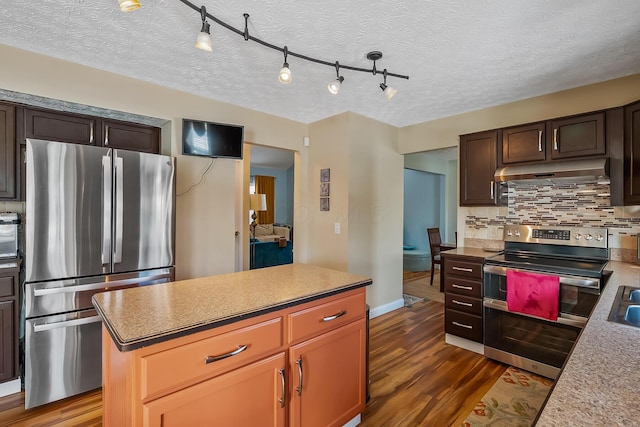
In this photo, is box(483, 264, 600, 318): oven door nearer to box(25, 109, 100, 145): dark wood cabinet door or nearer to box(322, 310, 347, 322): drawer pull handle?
box(322, 310, 347, 322): drawer pull handle

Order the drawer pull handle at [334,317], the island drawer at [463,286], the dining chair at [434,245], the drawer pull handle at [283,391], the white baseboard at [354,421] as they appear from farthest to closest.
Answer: the dining chair at [434,245], the island drawer at [463,286], the white baseboard at [354,421], the drawer pull handle at [334,317], the drawer pull handle at [283,391]

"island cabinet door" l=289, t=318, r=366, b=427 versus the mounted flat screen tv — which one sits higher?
the mounted flat screen tv

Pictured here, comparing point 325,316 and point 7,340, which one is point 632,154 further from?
point 7,340

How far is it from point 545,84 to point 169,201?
3.45 meters

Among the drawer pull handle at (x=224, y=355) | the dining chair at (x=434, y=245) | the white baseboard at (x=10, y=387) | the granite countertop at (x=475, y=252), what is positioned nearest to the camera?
the drawer pull handle at (x=224, y=355)

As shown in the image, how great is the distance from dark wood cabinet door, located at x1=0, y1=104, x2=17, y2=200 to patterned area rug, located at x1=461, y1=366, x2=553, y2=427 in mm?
3520

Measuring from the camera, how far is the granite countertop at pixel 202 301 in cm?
113

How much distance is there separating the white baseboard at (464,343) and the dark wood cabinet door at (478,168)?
1376 mm

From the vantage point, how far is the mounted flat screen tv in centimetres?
295

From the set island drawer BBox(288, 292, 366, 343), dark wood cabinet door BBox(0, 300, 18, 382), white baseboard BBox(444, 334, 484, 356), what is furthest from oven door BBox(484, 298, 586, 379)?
dark wood cabinet door BBox(0, 300, 18, 382)

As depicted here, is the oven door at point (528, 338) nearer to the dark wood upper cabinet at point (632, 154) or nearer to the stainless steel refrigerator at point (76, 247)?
the dark wood upper cabinet at point (632, 154)

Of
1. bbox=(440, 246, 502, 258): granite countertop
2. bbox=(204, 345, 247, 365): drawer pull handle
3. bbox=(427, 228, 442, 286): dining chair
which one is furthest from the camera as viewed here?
bbox=(427, 228, 442, 286): dining chair

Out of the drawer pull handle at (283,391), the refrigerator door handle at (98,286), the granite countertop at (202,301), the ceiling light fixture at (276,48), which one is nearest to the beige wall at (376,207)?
the ceiling light fixture at (276,48)

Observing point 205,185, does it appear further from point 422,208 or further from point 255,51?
point 422,208
